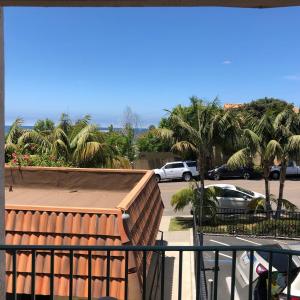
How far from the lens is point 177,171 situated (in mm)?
31734

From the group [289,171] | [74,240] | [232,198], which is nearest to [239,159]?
[232,198]

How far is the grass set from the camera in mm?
17281

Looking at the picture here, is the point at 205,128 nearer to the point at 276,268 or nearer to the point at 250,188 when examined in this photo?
the point at 276,268

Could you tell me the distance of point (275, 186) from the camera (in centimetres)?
2858

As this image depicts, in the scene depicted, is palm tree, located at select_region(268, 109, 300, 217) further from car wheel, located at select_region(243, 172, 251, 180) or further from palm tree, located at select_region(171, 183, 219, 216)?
car wheel, located at select_region(243, 172, 251, 180)

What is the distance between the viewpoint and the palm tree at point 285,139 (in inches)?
632

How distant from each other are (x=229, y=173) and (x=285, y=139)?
16.1 meters

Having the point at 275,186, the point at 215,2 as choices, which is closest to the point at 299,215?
the point at 275,186

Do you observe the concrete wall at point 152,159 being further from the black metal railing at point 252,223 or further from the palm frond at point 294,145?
the palm frond at point 294,145

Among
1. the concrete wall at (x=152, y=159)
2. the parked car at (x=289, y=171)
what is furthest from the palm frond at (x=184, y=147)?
the concrete wall at (x=152, y=159)

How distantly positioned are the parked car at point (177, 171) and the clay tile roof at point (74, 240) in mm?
24233

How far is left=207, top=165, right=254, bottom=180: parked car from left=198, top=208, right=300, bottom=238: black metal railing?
44.0 feet

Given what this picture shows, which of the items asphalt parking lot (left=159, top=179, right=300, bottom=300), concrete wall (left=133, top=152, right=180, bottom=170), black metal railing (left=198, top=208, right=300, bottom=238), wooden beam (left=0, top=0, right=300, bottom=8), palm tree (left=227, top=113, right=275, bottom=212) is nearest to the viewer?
wooden beam (left=0, top=0, right=300, bottom=8)

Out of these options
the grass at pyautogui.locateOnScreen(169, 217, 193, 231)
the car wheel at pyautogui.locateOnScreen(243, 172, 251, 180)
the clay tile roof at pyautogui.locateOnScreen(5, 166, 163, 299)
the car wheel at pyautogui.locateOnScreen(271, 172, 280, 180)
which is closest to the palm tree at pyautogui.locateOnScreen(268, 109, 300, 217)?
the grass at pyautogui.locateOnScreen(169, 217, 193, 231)
